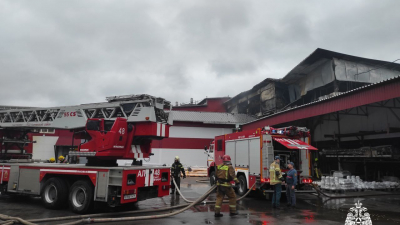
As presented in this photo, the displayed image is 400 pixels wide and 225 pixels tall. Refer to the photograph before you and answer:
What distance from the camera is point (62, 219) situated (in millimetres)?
7488

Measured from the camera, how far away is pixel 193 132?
96.6 feet

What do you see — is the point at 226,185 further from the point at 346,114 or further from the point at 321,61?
the point at 321,61

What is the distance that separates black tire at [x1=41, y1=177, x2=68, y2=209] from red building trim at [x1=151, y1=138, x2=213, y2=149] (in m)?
19.2

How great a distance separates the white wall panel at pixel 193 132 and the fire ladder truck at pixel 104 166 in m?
18.8

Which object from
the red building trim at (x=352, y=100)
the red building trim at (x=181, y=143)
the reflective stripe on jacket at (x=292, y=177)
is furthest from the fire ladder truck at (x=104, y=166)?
the red building trim at (x=181, y=143)

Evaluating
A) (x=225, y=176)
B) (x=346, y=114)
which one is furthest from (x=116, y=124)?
(x=346, y=114)

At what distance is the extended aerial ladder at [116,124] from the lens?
8.75 meters

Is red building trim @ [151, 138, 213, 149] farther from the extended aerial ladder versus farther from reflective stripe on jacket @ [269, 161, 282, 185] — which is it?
reflective stripe on jacket @ [269, 161, 282, 185]

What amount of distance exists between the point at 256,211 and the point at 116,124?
518 cm

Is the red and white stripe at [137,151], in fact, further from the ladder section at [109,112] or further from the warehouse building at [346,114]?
the warehouse building at [346,114]

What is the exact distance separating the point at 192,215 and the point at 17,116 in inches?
333

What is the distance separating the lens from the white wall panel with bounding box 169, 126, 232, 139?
29.1m

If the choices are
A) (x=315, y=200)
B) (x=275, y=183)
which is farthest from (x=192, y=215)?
(x=315, y=200)

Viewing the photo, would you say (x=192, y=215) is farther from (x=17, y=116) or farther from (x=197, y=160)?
(x=197, y=160)
